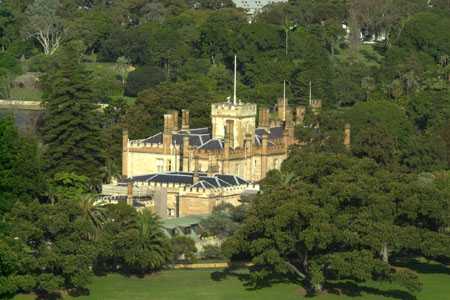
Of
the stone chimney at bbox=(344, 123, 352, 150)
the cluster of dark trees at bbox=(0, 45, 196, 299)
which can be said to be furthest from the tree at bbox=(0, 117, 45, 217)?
the stone chimney at bbox=(344, 123, 352, 150)

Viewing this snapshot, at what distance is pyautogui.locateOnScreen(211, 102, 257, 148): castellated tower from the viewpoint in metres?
121

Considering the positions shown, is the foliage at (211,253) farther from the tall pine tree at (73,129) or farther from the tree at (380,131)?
the tree at (380,131)

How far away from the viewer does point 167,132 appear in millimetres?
121438

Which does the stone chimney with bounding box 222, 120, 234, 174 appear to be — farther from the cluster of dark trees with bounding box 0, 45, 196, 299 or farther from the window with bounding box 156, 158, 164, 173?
the cluster of dark trees with bounding box 0, 45, 196, 299

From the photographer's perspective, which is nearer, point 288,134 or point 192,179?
point 192,179

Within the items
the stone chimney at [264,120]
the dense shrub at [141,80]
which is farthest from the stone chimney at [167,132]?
the dense shrub at [141,80]

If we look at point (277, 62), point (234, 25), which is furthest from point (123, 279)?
point (234, 25)

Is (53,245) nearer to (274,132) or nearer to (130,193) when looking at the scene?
(130,193)

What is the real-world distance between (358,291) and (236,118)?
1019 inches

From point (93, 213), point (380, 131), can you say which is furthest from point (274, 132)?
point (93, 213)

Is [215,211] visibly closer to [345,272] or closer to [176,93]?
[345,272]

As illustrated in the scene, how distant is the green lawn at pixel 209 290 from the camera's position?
313 feet

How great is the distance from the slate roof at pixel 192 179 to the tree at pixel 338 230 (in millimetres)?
9820

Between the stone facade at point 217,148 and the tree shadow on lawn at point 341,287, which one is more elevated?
the stone facade at point 217,148
